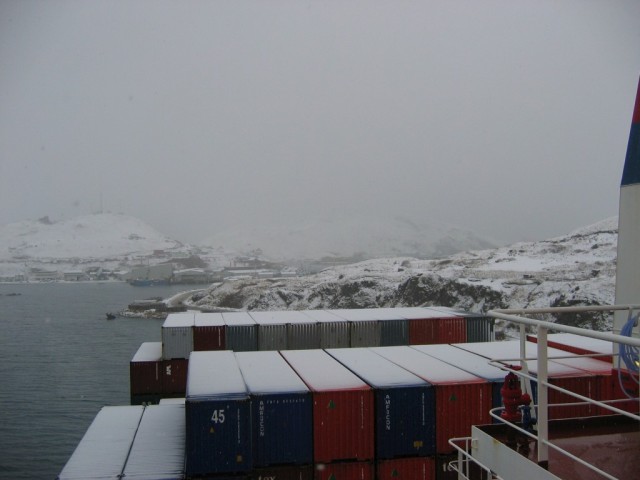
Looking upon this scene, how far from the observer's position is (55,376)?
210 ft

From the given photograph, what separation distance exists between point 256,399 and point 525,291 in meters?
95.1

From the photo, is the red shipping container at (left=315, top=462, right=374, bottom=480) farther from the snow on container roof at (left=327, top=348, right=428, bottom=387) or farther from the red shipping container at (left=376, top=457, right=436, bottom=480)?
the snow on container roof at (left=327, top=348, right=428, bottom=387)

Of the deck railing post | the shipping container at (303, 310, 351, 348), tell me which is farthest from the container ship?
the shipping container at (303, 310, 351, 348)

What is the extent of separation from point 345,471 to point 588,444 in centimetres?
799

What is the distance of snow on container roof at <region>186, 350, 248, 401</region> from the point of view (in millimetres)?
12031

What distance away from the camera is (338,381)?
13547 mm

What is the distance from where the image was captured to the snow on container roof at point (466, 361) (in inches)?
546

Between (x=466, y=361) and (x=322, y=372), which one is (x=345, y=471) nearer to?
(x=322, y=372)

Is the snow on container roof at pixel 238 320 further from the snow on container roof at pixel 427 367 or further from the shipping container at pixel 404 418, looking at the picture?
the shipping container at pixel 404 418

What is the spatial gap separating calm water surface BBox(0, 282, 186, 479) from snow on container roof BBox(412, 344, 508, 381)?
27.4 m

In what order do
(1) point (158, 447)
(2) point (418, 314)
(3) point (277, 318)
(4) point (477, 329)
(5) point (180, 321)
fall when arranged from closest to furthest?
(1) point (158, 447), (4) point (477, 329), (5) point (180, 321), (3) point (277, 318), (2) point (418, 314)

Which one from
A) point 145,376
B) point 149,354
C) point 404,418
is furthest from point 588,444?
point 149,354

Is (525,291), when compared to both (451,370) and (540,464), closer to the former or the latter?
(451,370)

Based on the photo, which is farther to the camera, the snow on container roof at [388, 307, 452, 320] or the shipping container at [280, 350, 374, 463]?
the snow on container roof at [388, 307, 452, 320]
